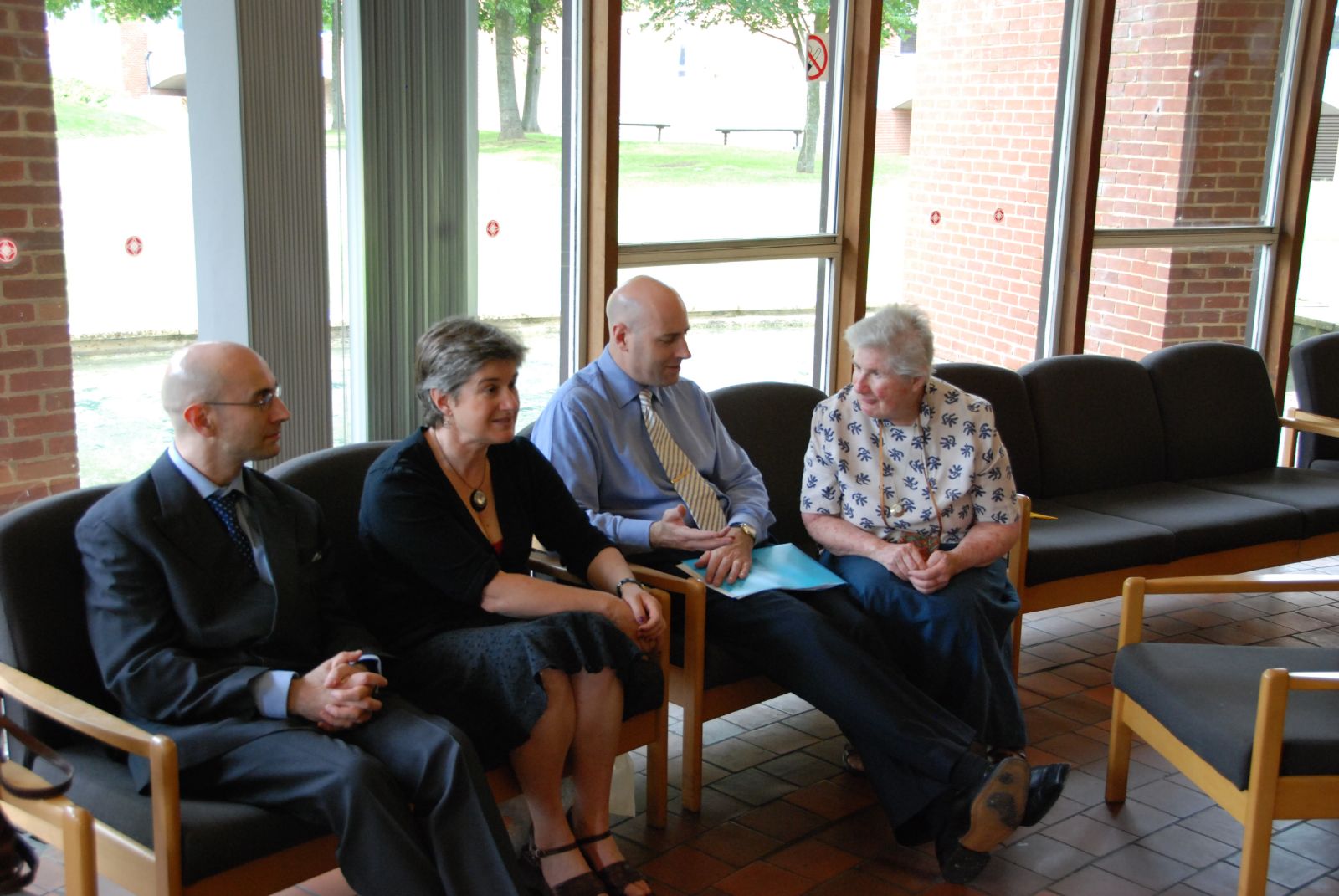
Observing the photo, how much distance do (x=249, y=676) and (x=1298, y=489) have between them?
155 inches

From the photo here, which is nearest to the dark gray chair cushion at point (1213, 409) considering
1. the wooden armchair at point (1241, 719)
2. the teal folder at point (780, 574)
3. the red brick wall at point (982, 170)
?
the red brick wall at point (982, 170)

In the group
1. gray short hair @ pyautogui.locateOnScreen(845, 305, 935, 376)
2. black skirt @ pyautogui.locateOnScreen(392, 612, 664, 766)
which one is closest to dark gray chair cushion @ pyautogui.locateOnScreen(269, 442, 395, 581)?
black skirt @ pyautogui.locateOnScreen(392, 612, 664, 766)

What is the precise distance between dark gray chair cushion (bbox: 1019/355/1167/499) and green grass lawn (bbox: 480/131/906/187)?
1.18 m

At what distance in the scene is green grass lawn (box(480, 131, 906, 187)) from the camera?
4.31 metres

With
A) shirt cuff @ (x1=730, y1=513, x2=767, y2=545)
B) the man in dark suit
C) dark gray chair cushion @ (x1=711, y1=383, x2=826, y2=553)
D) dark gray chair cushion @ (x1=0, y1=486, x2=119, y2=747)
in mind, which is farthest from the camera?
dark gray chair cushion @ (x1=711, y1=383, x2=826, y2=553)

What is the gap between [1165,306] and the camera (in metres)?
6.28

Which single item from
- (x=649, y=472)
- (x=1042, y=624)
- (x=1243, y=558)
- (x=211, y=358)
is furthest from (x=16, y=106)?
(x=1243, y=558)

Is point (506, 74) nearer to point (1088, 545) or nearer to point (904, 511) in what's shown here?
point (904, 511)

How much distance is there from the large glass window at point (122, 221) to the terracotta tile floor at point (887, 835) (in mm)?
1202

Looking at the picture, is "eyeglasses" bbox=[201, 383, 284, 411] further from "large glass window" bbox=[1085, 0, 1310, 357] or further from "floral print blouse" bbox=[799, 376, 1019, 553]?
"large glass window" bbox=[1085, 0, 1310, 357]

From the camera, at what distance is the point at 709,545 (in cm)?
339

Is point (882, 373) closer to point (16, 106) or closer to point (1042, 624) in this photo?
point (1042, 624)

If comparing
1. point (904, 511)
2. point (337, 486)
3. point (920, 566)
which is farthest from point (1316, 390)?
A: point (337, 486)

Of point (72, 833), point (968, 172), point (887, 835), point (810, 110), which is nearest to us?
point (72, 833)
